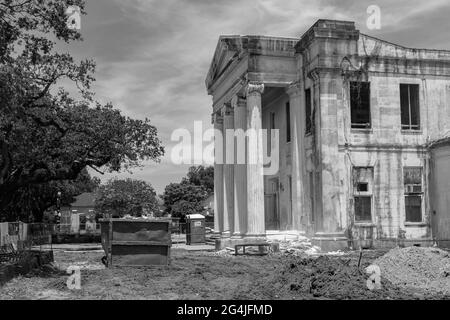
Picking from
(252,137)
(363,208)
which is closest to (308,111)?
(252,137)

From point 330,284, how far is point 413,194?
1631 cm

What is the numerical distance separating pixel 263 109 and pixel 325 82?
9.45 m

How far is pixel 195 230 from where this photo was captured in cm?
3753

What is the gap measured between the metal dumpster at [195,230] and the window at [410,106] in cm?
1546

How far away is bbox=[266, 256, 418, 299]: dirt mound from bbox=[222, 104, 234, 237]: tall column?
19722mm

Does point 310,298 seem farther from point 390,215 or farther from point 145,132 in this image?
point 145,132

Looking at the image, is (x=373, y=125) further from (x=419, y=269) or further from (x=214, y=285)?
(x=214, y=285)

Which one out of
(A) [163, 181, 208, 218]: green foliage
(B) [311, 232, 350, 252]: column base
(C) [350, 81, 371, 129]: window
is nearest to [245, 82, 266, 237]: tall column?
(B) [311, 232, 350, 252]: column base

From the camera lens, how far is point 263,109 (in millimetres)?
35906

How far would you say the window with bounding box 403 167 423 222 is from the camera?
27609 mm

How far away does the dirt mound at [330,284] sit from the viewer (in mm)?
12453

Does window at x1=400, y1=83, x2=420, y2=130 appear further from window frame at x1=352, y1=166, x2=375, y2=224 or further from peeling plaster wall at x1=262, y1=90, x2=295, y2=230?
peeling plaster wall at x1=262, y1=90, x2=295, y2=230

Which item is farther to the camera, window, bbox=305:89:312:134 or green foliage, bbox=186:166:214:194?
green foliage, bbox=186:166:214:194
